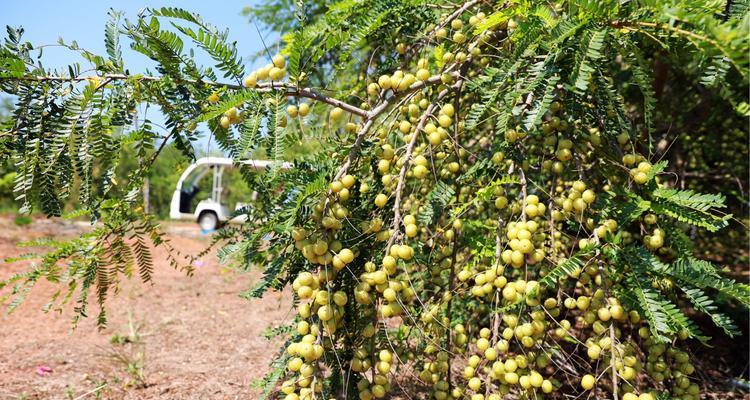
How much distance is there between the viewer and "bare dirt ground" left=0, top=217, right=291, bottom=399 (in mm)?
2674

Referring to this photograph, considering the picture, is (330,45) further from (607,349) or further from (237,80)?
(607,349)

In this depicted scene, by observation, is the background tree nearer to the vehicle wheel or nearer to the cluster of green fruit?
the cluster of green fruit

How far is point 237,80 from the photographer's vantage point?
1.29 metres

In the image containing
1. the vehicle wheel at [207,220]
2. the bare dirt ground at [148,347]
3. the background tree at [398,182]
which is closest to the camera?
the background tree at [398,182]

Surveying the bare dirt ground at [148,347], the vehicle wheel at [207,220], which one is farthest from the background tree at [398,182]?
the vehicle wheel at [207,220]

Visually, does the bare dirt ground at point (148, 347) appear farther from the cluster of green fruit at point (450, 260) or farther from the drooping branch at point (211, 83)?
the drooping branch at point (211, 83)

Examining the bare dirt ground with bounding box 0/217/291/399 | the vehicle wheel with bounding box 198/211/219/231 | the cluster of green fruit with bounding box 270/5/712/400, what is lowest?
the vehicle wheel with bounding box 198/211/219/231

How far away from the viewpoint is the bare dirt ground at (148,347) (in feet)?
8.77

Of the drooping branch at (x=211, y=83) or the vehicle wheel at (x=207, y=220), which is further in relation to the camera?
the vehicle wheel at (x=207, y=220)

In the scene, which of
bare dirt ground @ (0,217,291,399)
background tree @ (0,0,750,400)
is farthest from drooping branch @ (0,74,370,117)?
bare dirt ground @ (0,217,291,399)

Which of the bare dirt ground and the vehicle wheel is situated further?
the vehicle wheel

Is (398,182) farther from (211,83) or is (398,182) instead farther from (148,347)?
(148,347)

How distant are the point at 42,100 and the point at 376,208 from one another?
2.98ft

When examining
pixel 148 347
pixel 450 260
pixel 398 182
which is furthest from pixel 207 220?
pixel 398 182
